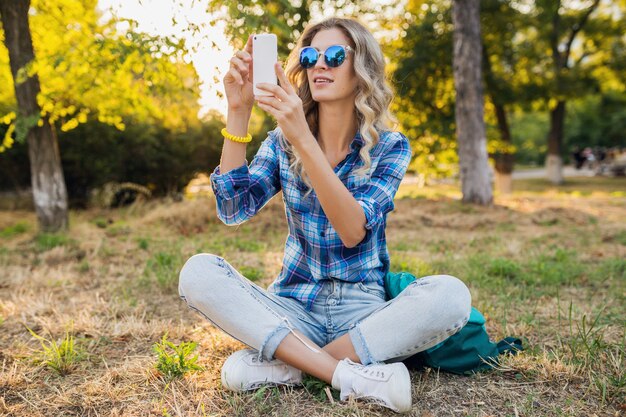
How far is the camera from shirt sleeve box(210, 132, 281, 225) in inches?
88.0

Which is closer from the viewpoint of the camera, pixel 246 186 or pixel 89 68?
pixel 246 186

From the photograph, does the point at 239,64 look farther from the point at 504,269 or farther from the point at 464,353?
the point at 504,269

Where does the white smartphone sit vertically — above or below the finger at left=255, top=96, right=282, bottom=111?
above

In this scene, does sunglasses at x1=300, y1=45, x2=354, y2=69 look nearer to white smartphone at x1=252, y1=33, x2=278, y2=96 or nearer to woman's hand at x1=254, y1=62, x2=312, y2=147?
white smartphone at x1=252, y1=33, x2=278, y2=96

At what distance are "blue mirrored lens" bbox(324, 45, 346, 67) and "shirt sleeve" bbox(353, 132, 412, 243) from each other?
1.46ft

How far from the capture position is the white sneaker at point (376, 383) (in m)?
1.85

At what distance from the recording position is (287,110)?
1838 mm

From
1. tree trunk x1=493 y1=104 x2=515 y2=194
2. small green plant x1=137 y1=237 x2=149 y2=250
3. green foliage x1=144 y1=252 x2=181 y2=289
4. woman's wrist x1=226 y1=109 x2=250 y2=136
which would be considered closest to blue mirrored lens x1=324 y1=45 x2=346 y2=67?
woman's wrist x1=226 y1=109 x2=250 y2=136

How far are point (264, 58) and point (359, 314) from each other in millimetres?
→ 1143

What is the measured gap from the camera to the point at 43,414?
6.36 ft

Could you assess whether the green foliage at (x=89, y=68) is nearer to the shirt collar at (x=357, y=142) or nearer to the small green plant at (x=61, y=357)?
the shirt collar at (x=357, y=142)

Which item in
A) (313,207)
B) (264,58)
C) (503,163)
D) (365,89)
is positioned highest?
(264,58)

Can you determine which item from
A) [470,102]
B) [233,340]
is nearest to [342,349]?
[233,340]

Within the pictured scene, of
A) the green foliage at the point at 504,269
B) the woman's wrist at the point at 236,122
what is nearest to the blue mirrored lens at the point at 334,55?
the woman's wrist at the point at 236,122
